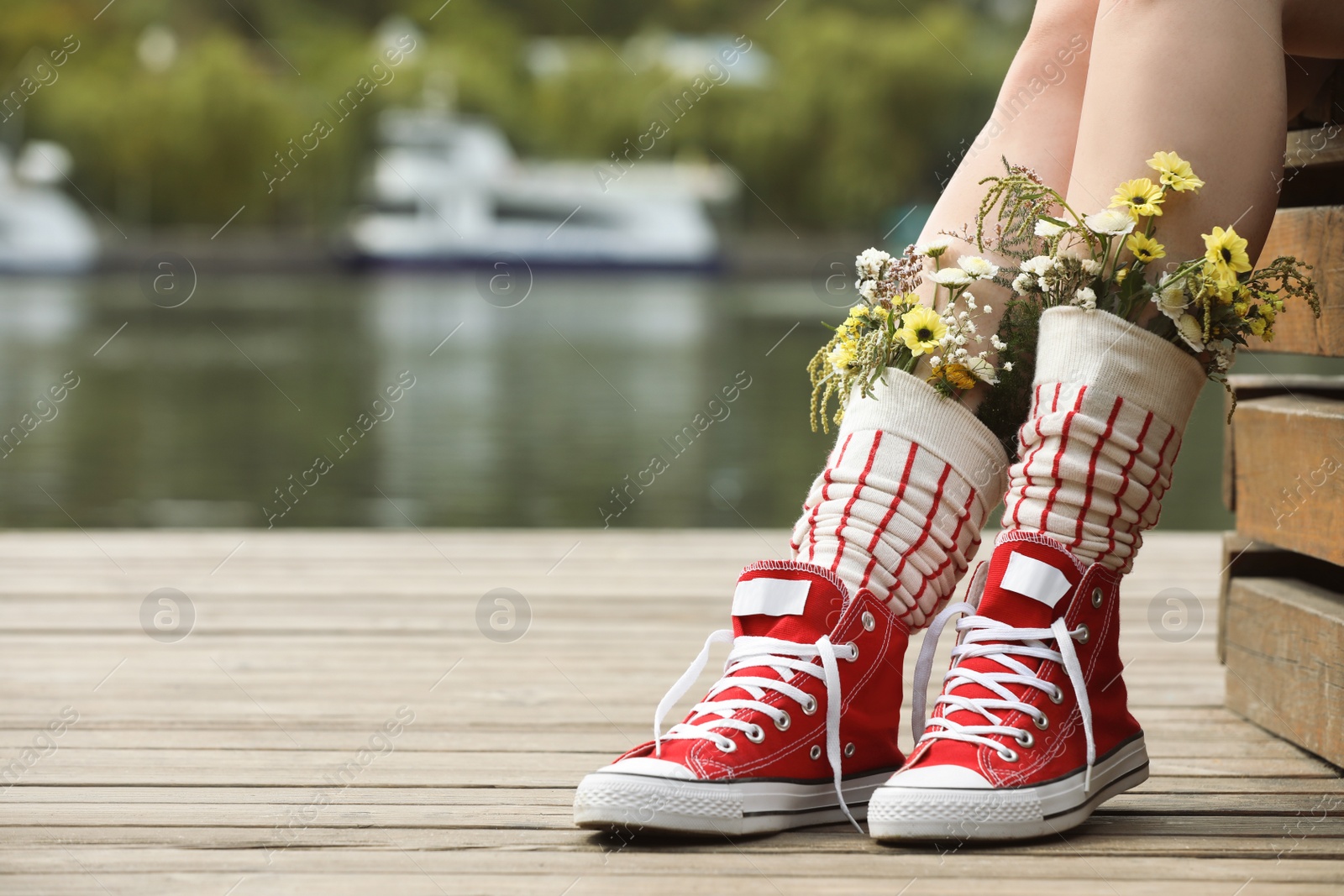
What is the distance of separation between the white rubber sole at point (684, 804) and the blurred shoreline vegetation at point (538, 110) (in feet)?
85.1

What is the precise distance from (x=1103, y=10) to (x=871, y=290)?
0.67ft

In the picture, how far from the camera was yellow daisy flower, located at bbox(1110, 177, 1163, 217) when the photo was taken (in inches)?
32.3

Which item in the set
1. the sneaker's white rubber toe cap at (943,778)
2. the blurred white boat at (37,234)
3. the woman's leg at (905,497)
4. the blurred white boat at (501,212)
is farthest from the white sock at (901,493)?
the blurred white boat at (37,234)

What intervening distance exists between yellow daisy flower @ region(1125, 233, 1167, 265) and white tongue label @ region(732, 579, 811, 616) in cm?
26

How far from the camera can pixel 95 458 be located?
4711 millimetres

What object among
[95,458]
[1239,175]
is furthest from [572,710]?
[95,458]

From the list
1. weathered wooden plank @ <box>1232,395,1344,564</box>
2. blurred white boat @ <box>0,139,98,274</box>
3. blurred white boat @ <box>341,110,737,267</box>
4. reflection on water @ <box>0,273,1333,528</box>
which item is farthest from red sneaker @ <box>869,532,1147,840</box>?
blurred white boat @ <box>0,139,98,274</box>

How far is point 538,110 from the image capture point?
110 ft

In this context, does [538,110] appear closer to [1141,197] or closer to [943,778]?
[1141,197]

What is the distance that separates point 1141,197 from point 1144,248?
0.03m

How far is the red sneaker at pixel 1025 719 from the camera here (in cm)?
77

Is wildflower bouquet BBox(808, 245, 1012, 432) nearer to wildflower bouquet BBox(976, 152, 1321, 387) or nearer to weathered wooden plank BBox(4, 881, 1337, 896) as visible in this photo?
wildflower bouquet BBox(976, 152, 1321, 387)

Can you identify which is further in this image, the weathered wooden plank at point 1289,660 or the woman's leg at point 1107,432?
the weathered wooden plank at point 1289,660

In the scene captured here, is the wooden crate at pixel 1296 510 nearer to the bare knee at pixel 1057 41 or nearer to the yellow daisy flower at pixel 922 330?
the bare knee at pixel 1057 41
